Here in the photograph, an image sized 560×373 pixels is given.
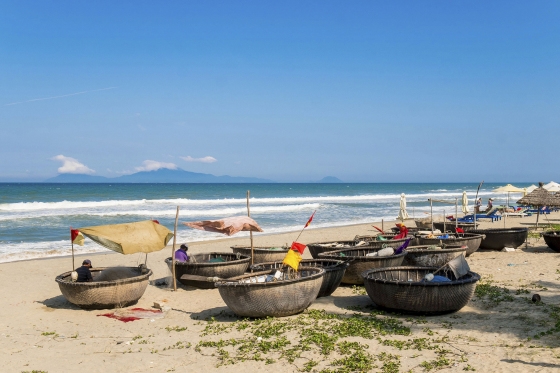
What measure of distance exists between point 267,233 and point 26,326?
60.6 feet

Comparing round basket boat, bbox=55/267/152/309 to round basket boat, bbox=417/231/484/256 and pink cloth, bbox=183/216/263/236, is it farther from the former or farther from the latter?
round basket boat, bbox=417/231/484/256

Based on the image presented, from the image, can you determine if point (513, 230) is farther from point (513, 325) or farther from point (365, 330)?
point (365, 330)

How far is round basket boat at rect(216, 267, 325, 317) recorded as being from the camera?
861cm

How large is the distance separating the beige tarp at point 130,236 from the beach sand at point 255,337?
4.38ft

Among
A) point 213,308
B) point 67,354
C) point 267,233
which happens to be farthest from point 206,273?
point 267,233

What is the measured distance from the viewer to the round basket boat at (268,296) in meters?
8.61

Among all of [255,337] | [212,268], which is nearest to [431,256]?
[212,268]

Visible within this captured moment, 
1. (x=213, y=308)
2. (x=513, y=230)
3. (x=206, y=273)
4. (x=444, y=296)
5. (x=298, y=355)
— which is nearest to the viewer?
(x=298, y=355)

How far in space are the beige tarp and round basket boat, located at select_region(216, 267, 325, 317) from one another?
9.27ft

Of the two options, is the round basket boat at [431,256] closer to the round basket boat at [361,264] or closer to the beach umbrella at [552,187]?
the round basket boat at [361,264]

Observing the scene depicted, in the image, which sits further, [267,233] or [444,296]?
[267,233]

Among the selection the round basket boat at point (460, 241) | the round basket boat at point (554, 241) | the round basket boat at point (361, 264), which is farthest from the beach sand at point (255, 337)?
the round basket boat at point (554, 241)

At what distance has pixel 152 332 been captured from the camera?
28.6 ft

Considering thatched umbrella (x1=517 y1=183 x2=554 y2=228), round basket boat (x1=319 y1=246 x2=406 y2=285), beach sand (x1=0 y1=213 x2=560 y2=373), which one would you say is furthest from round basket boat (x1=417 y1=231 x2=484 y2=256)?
thatched umbrella (x1=517 y1=183 x2=554 y2=228)
